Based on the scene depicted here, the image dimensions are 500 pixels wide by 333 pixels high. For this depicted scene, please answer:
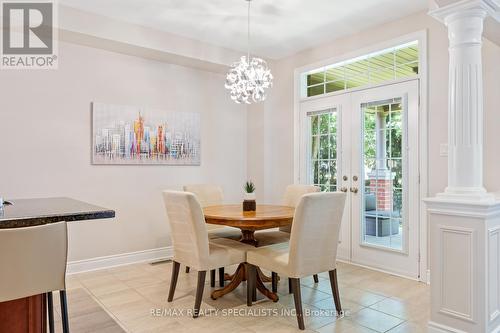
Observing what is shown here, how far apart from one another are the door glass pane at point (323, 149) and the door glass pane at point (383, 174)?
424 mm

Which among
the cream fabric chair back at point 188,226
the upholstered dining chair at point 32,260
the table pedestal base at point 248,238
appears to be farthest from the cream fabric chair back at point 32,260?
the table pedestal base at point 248,238

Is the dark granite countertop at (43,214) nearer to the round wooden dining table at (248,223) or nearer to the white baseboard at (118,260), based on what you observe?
the round wooden dining table at (248,223)

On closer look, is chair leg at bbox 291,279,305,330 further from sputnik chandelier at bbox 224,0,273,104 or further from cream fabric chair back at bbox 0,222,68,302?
sputnik chandelier at bbox 224,0,273,104

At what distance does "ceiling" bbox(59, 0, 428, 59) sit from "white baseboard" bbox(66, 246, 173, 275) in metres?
2.67

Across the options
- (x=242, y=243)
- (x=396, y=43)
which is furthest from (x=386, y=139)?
(x=242, y=243)

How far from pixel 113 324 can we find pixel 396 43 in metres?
3.75

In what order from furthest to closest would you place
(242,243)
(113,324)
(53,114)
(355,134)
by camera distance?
(355,134) → (53,114) → (242,243) → (113,324)

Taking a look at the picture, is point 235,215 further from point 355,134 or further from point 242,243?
point 355,134

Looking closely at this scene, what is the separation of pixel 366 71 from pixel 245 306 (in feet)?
9.55

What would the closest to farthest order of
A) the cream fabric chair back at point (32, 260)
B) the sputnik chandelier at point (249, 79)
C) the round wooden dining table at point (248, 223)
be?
the cream fabric chair back at point (32, 260) → the round wooden dining table at point (248, 223) → the sputnik chandelier at point (249, 79)

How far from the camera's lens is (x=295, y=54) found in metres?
4.73

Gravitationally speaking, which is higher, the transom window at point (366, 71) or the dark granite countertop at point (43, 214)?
the transom window at point (366, 71)

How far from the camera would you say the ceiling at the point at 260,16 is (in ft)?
10.8

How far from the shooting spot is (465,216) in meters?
2.12
